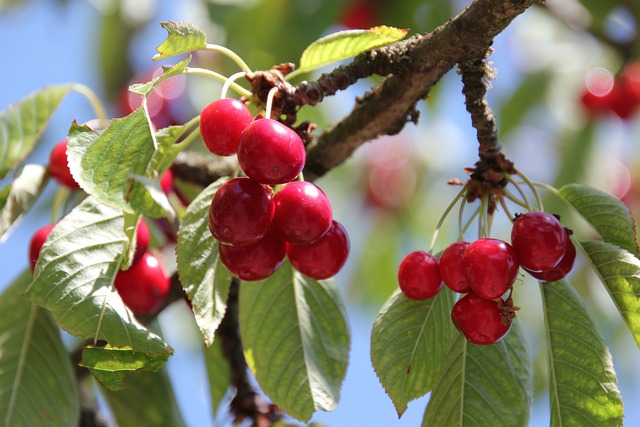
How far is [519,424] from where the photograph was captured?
1.53m

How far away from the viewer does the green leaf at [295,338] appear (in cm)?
168

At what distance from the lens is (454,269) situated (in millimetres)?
1501

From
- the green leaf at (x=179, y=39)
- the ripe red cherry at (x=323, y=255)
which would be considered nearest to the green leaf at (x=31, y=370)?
the ripe red cherry at (x=323, y=255)

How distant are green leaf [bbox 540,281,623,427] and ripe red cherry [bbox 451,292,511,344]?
136 mm

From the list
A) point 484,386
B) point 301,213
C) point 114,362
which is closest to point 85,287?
point 114,362

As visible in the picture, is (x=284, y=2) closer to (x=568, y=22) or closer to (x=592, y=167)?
(x=568, y=22)

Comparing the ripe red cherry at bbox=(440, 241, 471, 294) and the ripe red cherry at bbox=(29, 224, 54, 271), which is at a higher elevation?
the ripe red cherry at bbox=(440, 241, 471, 294)

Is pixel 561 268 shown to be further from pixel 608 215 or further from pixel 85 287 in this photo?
pixel 85 287

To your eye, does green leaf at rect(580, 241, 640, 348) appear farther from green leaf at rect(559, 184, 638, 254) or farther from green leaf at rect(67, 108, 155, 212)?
green leaf at rect(67, 108, 155, 212)

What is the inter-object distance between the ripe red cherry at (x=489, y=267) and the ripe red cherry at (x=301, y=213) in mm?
249

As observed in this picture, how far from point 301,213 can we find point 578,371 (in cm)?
57

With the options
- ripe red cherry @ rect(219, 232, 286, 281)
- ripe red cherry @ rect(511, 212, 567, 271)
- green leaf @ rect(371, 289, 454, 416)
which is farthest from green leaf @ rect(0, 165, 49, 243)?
ripe red cherry @ rect(511, 212, 567, 271)

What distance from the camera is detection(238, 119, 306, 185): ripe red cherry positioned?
1.32 m

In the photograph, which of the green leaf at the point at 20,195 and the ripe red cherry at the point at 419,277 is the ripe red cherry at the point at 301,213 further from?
the green leaf at the point at 20,195
